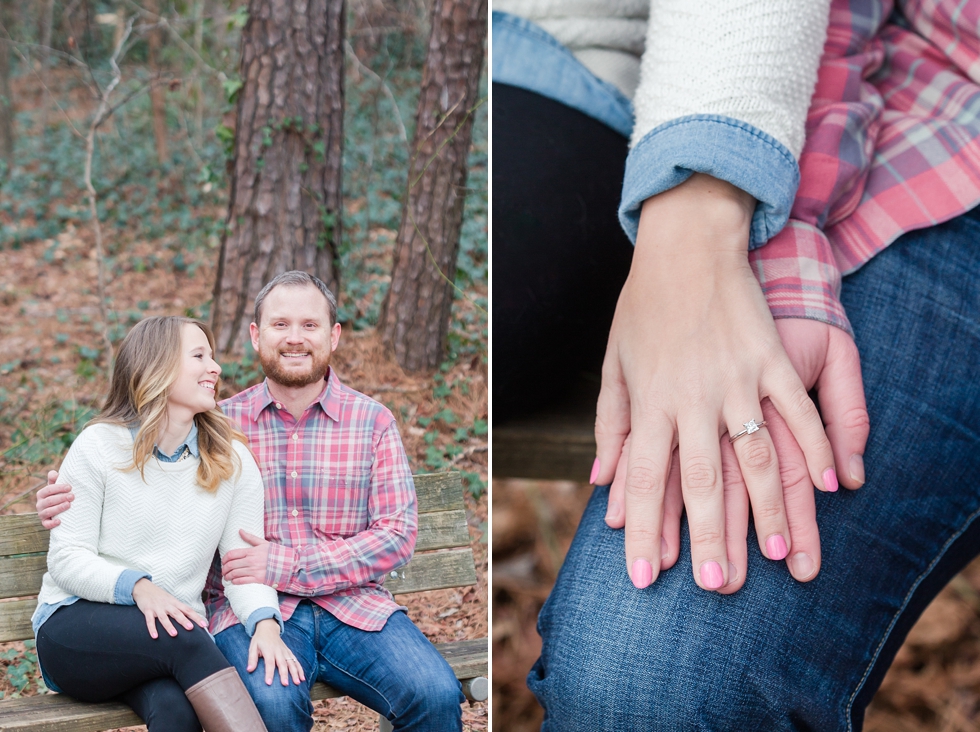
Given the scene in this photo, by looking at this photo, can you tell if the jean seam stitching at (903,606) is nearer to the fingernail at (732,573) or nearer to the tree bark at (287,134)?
the fingernail at (732,573)

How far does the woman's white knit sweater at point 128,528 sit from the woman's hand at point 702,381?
0.41 meters

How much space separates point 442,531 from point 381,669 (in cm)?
19

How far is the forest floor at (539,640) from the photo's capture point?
1660 millimetres

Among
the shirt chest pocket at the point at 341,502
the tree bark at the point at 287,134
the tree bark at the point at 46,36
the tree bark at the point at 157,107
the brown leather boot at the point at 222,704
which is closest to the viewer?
the brown leather boot at the point at 222,704

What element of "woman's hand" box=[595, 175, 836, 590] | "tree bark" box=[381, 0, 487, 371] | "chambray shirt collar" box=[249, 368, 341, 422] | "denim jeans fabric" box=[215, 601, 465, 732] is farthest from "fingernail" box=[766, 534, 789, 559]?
"tree bark" box=[381, 0, 487, 371]

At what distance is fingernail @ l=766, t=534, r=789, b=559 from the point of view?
2.36 feet

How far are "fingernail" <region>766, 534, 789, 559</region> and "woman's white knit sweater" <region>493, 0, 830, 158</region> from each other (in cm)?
39

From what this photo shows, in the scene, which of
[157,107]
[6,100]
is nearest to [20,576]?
[157,107]

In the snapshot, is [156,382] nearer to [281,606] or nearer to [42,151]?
[281,606]

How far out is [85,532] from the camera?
71 centimetres

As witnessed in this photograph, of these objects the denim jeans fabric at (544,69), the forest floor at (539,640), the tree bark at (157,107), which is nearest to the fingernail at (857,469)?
the denim jeans fabric at (544,69)

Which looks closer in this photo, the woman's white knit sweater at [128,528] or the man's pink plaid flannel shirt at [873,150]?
the woman's white knit sweater at [128,528]

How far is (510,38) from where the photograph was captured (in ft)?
3.05

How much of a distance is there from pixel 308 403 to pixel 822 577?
0.55 meters
